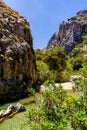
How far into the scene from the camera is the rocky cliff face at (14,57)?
182ft

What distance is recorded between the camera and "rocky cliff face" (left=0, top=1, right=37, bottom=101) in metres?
55.4

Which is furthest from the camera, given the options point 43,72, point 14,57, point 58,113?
point 43,72

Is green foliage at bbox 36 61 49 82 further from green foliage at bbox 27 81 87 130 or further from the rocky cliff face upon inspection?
green foliage at bbox 27 81 87 130

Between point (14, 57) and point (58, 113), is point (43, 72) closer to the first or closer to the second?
point (14, 57)

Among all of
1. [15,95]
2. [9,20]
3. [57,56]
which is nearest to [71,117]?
[15,95]

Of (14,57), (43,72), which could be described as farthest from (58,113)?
(43,72)

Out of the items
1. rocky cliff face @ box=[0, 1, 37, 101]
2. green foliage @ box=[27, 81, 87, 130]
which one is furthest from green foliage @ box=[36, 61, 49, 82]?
green foliage @ box=[27, 81, 87, 130]

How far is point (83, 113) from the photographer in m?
14.1

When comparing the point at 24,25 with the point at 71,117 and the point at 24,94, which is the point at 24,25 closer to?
the point at 24,94

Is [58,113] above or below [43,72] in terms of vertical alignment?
below

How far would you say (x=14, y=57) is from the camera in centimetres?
5778

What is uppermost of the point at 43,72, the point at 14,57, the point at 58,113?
the point at 14,57

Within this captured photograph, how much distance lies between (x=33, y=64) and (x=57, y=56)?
20216 mm

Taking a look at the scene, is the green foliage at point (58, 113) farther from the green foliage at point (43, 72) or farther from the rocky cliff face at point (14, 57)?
the green foliage at point (43, 72)
